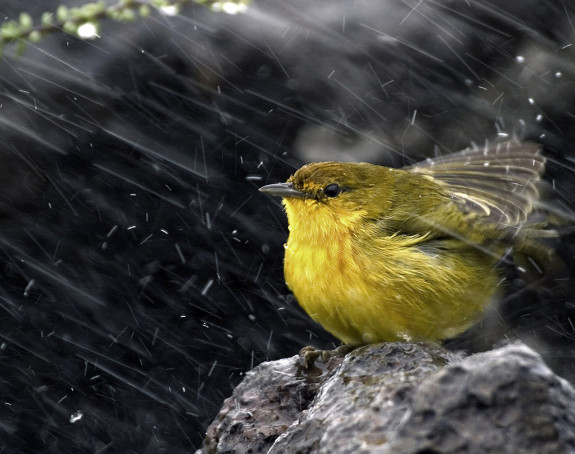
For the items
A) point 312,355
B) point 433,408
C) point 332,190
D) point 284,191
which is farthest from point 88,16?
point 433,408

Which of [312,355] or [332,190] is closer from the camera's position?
[312,355]

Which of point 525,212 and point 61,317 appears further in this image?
point 61,317

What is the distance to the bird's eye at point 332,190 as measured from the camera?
3520 mm

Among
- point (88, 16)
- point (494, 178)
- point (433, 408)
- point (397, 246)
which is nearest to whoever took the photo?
point (433, 408)

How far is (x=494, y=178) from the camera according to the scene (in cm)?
400

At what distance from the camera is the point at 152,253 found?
218 inches

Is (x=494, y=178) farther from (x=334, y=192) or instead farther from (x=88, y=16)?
(x=88, y=16)

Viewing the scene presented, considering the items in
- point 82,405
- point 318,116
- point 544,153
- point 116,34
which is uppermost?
point 116,34

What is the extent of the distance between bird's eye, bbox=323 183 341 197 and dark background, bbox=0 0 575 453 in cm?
187

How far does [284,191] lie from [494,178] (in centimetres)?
114

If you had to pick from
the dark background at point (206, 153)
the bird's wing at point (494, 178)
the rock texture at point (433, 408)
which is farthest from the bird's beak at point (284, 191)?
the dark background at point (206, 153)

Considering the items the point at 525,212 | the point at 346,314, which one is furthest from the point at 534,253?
the point at 346,314

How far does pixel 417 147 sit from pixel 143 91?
6.06 ft

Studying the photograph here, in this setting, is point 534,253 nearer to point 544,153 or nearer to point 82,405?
point 544,153
